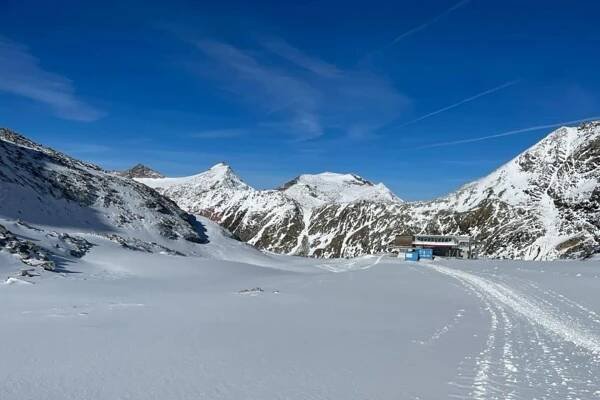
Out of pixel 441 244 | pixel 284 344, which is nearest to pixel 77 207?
pixel 284 344

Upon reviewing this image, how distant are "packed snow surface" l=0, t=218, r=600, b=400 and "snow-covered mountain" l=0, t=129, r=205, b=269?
55.3ft

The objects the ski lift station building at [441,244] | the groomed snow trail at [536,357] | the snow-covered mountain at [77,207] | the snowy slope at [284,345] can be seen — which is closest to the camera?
the snowy slope at [284,345]

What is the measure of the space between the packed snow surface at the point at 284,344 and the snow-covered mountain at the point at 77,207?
663 inches

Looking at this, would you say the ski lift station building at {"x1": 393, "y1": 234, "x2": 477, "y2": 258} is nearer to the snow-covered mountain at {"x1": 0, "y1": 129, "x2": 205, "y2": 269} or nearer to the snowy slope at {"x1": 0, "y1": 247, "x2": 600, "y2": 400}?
the snow-covered mountain at {"x1": 0, "y1": 129, "x2": 205, "y2": 269}

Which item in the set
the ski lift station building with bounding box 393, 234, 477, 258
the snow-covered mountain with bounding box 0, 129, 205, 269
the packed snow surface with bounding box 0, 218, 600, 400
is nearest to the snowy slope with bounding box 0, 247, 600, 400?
the packed snow surface with bounding box 0, 218, 600, 400

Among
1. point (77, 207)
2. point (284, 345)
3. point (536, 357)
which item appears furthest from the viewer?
point (77, 207)

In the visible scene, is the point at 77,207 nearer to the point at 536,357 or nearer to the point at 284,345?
the point at 284,345

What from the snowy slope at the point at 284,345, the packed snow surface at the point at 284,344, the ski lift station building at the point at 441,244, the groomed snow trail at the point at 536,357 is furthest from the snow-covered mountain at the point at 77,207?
the ski lift station building at the point at 441,244

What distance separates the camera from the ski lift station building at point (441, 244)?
151875 millimetres

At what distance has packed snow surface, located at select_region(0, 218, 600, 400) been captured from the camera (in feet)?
23.2

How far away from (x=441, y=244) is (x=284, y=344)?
150 metres

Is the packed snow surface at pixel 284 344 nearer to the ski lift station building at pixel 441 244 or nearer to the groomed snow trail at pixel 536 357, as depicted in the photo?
the groomed snow trail at pixel 536 357

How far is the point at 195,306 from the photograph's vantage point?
615 inches

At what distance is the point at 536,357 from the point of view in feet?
31.7
